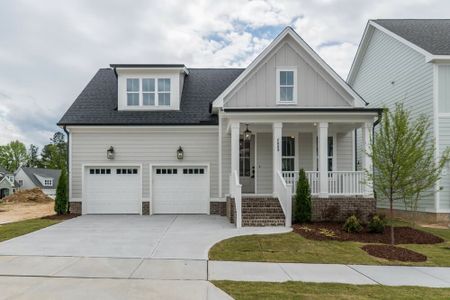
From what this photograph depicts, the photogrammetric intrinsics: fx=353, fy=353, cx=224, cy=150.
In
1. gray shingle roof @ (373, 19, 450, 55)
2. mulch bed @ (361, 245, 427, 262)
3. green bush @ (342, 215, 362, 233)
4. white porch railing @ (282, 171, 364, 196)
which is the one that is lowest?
mulch bed @ (361, 245, 427, 262)

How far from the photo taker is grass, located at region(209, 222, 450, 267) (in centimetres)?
789

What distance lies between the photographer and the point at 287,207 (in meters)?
11.9

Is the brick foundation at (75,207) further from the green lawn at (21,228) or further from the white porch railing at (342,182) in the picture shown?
the white porch railing at (342,182)

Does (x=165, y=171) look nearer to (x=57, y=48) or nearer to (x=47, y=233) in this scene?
(x=47, y=233)

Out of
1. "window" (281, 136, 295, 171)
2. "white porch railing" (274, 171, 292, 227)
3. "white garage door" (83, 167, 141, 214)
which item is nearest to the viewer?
"white porch railing" (274, 171, 292, 227)

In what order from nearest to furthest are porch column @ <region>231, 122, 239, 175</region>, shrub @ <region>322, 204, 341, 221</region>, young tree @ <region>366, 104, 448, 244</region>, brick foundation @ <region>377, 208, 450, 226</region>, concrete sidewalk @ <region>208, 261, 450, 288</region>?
concrete sidewalk @ <region>208, 261, 450, 288</region> → young tree @ <region>366, 104, 448, 244</region> → shrub @ <region>322, 204, 341, 221</region> → porch column @ <region>231, 122, 239, 175</region> → brick foundation @ <region>377, 208, 450, 226</region>

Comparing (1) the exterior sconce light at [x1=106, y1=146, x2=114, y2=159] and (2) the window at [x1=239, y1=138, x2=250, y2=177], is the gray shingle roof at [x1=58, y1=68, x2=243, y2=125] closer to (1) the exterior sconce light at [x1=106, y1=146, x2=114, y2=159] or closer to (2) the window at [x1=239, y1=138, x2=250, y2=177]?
(1) the exterior sconce light at [x1=106, y1=146, x2=114, y2=159]

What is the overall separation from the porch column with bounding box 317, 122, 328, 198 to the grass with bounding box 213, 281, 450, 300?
6.97 meters

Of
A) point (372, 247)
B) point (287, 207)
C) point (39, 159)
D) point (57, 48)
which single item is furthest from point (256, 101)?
point (39, 159)

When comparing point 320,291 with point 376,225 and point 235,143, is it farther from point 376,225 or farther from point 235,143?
point 235,143

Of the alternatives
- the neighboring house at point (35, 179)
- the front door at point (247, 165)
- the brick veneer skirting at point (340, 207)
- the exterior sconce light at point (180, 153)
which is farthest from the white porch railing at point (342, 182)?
the neighboring house at point (35, 179)

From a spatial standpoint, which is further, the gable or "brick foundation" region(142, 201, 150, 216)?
"brick foundation" region(142, 201, 150, 216)

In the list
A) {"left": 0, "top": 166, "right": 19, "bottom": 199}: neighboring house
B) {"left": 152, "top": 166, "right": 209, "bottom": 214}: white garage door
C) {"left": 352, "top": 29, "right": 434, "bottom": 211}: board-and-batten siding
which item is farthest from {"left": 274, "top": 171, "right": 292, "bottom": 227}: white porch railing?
{"left": 0, "top": 166, "right": 19, "bottom": 199}: neighboring house

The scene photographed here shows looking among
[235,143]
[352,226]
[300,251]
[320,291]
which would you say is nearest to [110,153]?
[235,143]
